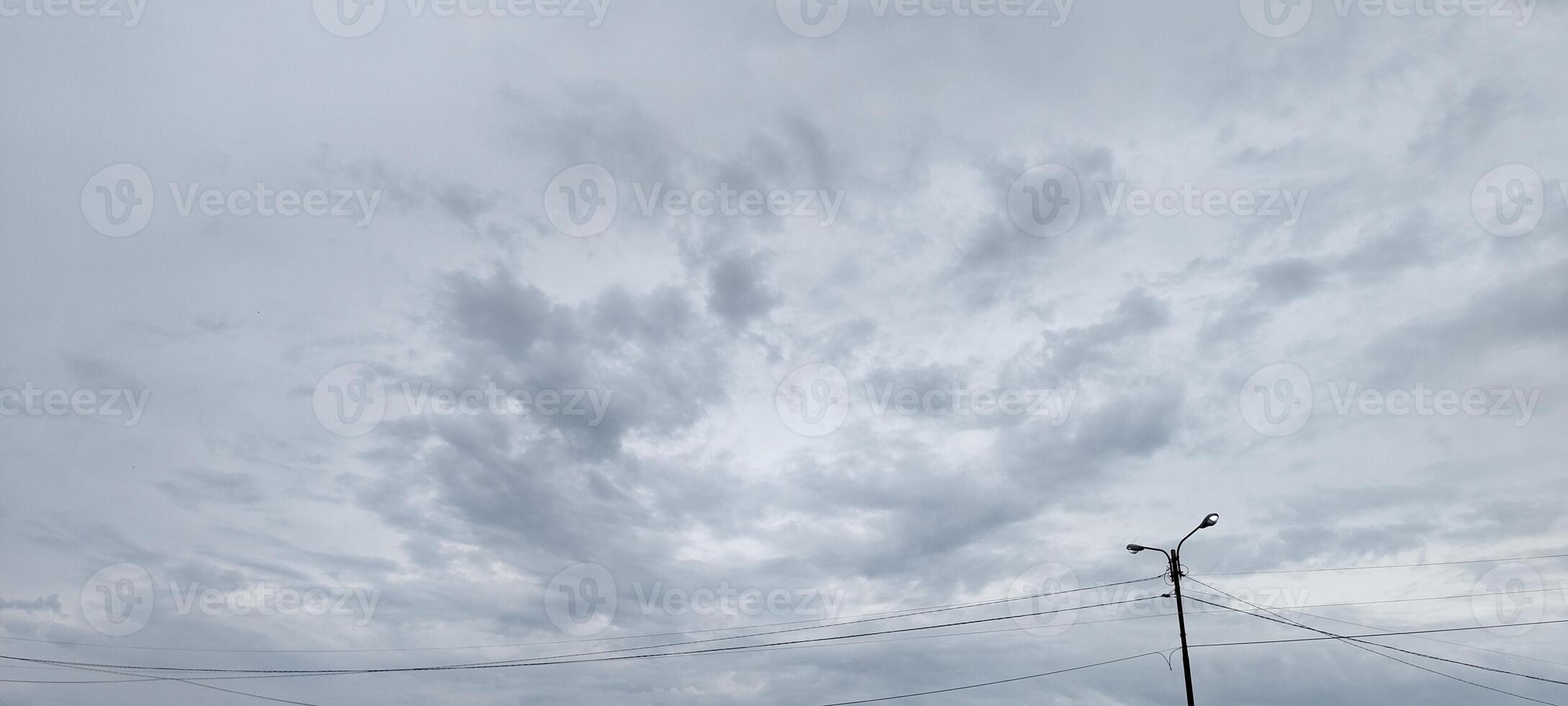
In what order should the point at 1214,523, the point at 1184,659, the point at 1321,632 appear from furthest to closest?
the point at 1321,632 → the point at 1184,659 → the point at 1214,523

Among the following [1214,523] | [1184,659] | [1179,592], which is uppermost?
[1214,523]

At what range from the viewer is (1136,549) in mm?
34062

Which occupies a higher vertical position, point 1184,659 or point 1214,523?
point 1214,523

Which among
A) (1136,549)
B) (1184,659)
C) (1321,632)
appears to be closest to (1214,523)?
(1136,549)

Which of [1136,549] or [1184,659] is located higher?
[1136,549]

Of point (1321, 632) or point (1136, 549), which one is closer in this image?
point (1136, 549)

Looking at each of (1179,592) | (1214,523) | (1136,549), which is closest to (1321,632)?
(1179,592)

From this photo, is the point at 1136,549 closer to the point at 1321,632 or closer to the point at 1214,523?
the point at 1214,523

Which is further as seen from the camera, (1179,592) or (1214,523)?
(1179,592)

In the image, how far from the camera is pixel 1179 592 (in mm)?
34625

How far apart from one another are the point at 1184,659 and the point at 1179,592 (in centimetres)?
245

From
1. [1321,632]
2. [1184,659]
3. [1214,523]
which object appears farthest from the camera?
[1321,632]

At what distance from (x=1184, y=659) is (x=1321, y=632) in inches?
302

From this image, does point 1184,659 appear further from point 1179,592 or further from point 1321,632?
point 1321,632
